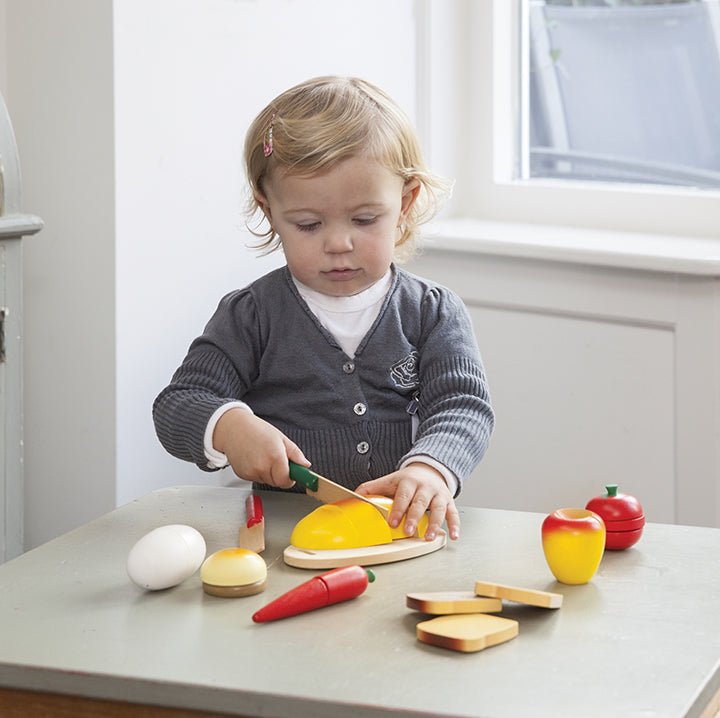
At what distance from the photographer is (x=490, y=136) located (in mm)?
2184

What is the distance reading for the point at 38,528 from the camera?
154cm

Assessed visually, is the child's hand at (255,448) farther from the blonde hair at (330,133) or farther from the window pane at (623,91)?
the window pane at (623,91)

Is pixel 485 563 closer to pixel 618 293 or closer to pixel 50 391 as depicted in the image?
pixel 50 391

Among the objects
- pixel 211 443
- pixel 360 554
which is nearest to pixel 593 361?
pixel 211 443

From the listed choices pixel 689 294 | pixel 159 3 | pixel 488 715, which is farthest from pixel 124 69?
pixel 488 715

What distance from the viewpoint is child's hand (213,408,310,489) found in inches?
39.0

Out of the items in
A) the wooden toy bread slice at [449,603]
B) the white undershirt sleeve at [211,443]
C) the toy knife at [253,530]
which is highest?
the white undershirt sleeve at [211,443]

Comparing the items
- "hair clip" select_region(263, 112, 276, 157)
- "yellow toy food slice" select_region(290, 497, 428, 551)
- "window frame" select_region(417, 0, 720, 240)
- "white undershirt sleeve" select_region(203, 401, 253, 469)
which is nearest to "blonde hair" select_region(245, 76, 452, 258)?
"hair clip" select_region(263, 112, 276, 157)

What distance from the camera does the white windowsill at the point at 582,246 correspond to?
5.71 ft

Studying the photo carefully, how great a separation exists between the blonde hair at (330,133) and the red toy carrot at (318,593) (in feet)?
1.52

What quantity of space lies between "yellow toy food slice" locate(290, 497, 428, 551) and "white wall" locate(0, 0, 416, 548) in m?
0.64

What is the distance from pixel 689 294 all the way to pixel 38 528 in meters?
1.05

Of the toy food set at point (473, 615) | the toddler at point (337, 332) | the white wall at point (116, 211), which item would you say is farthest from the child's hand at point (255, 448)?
the white wall at point (116, 211)

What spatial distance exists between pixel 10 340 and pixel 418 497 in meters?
0.55
